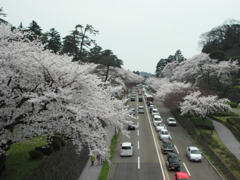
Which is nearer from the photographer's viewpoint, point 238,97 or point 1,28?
point 1,28

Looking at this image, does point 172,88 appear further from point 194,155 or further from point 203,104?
point 194,155

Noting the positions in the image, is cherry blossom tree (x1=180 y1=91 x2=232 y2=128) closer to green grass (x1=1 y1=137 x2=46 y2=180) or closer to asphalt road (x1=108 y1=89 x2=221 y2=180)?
asphalt road (x1=108 y1=89 x2=221 y2=180)

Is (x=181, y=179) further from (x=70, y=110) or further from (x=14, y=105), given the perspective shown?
(x=14, y=105)

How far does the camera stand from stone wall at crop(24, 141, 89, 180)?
12.0 metres

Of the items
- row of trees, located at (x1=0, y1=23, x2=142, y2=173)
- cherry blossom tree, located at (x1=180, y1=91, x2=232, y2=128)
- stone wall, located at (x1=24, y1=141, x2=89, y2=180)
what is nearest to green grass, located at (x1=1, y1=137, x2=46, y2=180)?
stone wall, located at (x1=24, y1=141, x2=89, y2=180)

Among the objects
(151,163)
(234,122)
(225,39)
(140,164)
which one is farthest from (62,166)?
(225,39)

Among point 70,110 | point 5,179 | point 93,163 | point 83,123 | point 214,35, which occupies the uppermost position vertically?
point 214,35

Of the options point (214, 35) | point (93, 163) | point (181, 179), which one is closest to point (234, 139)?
point (181, 179)

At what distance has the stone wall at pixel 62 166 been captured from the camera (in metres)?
12.0

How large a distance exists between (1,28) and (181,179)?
14283 mm

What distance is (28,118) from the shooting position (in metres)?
9.99

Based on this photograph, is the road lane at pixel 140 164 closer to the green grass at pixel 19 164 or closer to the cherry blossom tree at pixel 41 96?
the green grass at pixel 19 164

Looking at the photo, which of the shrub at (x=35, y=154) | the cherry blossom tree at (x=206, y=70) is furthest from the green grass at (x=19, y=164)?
the cherry blossom tree at (x=206, y=70)

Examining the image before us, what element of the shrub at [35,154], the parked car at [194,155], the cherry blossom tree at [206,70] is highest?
the cherry blossom tree at [206,70]
